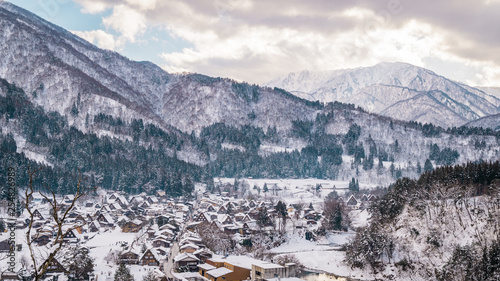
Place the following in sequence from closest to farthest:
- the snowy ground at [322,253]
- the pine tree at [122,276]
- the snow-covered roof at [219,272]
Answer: the pine tree at [122,276], the snow-covered roof at [219,272], the snowy ground at [322,253]

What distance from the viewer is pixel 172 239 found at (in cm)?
6788

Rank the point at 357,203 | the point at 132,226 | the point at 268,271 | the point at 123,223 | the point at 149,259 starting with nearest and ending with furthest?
the point at 268,271, the point at 149,259, the point at 123,223, the point at 132,226, the point at 357,203

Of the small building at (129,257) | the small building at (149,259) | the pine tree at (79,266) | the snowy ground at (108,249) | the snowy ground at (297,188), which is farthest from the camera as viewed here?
the snowy ground at (297,188)

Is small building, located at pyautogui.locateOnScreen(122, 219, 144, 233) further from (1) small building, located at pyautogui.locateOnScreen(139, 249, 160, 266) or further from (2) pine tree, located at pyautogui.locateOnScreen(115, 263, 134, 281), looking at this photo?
(2) pine tree, located at pyautogui.locateOnScreen(115, 263, 134, 281)

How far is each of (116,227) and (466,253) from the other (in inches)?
2325

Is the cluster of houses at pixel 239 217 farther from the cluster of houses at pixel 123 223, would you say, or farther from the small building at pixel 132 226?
the small building at pixel 132 226

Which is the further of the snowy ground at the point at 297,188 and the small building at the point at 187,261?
the snowy ground at the point at 297,188

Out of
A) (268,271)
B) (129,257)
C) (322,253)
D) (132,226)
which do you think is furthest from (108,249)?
(322,253)

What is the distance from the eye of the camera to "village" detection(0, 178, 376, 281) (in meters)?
44.7

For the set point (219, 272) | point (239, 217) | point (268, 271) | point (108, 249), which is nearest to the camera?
point (268, 271)

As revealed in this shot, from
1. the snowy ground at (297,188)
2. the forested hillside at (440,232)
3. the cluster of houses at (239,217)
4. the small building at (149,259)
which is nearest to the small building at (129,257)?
the small building at (149,259)

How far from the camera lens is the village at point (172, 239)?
4472 cm

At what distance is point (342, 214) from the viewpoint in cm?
8200

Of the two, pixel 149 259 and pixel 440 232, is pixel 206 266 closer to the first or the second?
pixel 149 259
